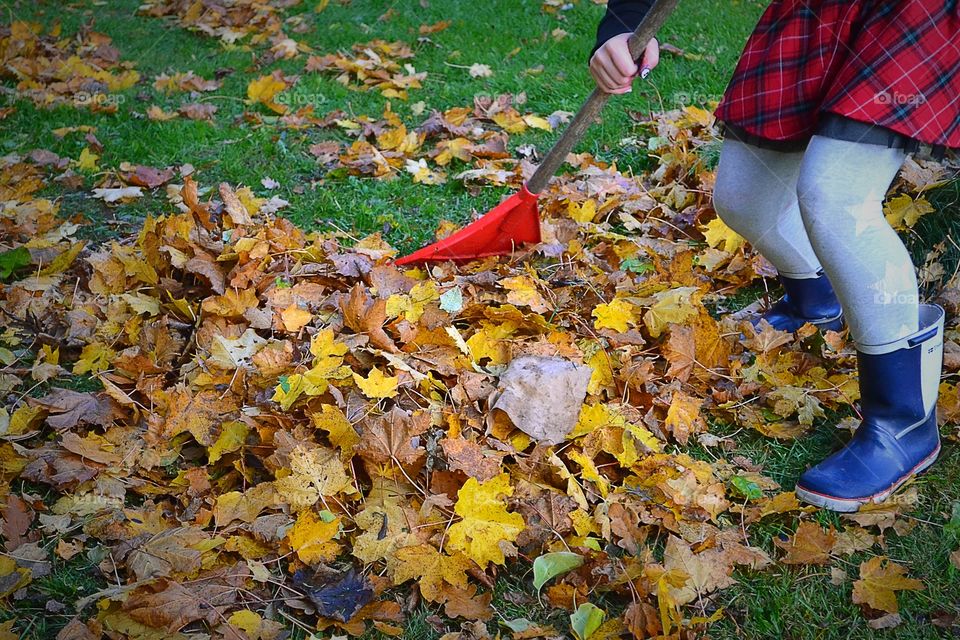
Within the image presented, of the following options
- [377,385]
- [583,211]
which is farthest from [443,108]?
[377,385]

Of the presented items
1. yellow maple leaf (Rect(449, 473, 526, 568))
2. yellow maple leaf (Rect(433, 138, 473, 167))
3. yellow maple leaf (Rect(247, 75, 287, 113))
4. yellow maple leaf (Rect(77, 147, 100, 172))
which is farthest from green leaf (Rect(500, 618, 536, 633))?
yellow maple leaf (Rect(247, 75, 287, 113))

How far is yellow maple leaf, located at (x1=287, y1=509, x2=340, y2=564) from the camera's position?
156 cm

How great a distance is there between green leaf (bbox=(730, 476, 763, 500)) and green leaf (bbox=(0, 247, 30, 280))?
218 cm

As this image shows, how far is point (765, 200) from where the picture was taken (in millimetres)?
1814

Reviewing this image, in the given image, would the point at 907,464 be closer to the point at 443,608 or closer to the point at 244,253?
the point at 443,608

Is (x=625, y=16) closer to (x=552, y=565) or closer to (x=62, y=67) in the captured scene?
(x=552, y=565)

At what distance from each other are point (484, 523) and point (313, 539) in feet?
1.16

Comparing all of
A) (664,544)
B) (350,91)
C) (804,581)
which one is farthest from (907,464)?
(350,91)

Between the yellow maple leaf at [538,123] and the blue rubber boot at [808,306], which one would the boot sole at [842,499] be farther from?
the yellow maple leaf at [538,123]

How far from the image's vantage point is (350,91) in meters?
3.80

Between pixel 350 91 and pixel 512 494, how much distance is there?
2726 millimetres

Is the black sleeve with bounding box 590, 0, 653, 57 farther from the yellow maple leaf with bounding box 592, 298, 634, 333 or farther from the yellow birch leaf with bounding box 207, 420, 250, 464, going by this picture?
the yellow birch leaf with bounding box 207, 420, 250, 464

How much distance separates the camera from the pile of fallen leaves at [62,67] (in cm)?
368

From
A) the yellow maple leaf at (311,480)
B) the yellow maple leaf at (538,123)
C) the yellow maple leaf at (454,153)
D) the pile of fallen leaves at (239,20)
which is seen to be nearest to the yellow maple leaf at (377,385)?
the yellow maple leaf at (311,480)
